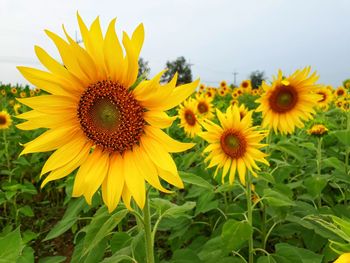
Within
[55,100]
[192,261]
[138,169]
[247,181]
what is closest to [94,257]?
[192,261]

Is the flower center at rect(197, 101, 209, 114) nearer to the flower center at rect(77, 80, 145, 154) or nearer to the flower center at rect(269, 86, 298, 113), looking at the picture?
the flower center at rect(269, 86, 298, 113)

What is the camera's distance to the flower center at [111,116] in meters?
1.54

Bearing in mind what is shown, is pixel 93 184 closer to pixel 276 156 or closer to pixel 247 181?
pixel 247 181

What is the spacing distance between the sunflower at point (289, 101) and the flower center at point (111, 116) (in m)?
2.30

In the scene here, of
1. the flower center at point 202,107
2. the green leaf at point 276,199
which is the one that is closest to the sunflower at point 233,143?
the green leaf at point 276,199

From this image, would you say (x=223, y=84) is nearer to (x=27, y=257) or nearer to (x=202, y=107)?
(x=202, y=107)

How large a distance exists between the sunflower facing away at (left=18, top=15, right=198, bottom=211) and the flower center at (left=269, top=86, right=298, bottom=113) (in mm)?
2447

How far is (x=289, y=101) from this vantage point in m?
3.77

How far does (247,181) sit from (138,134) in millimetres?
1326

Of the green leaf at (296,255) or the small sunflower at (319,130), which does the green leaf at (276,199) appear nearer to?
the green leaf at (296,255)

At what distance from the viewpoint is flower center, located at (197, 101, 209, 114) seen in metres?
5.85

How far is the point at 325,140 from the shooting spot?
4.28 m

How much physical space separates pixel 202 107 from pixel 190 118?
834mm

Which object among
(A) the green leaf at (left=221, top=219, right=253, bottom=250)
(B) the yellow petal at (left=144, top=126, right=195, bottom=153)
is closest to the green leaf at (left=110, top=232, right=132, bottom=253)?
(A) the green leaf at (left=221, top=219, right=253, bottom=250)
